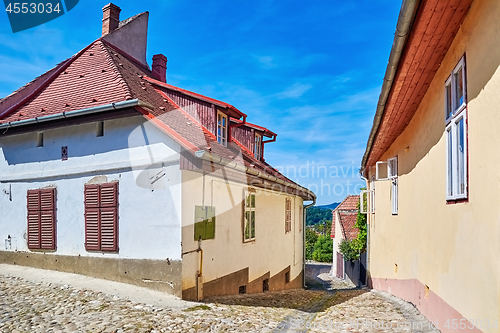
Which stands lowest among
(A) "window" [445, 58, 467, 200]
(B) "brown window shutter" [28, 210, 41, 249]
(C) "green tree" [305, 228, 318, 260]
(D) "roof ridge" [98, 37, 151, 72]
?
(C) "green tree" [305, 228, 318, 260]

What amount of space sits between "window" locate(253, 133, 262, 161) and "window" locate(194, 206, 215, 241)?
6329 millimetres

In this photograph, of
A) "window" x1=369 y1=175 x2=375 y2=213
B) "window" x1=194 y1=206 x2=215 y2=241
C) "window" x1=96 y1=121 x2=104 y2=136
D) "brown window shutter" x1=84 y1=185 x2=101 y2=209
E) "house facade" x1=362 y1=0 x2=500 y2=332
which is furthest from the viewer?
"window" x1=369 y1=175 x2=375 y2=213

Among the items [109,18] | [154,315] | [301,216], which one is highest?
[109,18]

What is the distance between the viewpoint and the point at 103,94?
30.9ft

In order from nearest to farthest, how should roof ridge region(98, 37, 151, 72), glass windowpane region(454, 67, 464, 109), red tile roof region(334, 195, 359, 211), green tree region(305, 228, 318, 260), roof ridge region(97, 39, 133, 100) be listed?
glass windowpane region(454, 67, 464, 109) < roof ridge region(97, 39, 133, 100) < roof ridge region(98, 37, 151, 72) < red tile roof region(334, 195, 359, 211) < green tree region(305, 228, 318, 260)

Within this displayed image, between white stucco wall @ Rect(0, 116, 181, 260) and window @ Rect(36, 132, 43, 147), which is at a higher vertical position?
window @ Rect(36, 132, 43, 147)

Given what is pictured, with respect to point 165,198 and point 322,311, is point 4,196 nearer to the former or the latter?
point 165,198

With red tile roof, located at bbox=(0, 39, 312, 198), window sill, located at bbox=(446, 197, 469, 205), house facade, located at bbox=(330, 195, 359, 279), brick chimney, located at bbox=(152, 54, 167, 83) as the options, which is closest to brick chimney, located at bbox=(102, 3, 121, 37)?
red tile roof, located at bbox=(0, 39, 312, 198)

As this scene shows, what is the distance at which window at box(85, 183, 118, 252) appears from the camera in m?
8.80

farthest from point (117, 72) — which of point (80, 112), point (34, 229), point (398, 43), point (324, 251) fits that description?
point (324, 251)

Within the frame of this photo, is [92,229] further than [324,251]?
No

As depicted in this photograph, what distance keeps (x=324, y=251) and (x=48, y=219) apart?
35.5 metres

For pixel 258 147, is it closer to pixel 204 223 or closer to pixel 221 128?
pixel 221 128

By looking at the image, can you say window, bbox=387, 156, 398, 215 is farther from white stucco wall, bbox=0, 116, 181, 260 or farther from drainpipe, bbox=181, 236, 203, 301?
white stucco wall, bbox=0, 116, 181, 260
